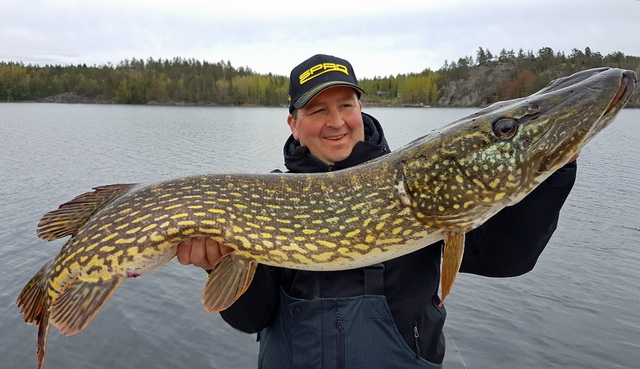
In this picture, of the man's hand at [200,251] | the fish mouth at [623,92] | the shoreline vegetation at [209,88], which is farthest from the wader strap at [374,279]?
the shoreline vegetation at [209,88]

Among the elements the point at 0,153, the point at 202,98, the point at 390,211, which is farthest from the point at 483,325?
the point at 202,98

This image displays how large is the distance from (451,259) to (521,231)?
34cm

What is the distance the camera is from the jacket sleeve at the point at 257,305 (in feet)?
6.86

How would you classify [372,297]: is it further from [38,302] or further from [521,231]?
[38,302]

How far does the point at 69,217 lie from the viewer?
2266 mm

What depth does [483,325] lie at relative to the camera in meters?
5.14

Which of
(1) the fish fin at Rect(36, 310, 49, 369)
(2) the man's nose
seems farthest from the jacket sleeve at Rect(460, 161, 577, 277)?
(1) the fish fin at Rect(36, 310, 49, 369)

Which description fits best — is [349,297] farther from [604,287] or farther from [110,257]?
[604,287]

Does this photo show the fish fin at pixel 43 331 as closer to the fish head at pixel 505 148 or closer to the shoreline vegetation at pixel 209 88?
the fish head at pixel 505 148

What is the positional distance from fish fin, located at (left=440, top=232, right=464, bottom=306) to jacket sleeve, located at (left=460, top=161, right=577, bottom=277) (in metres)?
0.22

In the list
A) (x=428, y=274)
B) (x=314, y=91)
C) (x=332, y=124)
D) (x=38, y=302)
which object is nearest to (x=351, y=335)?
(x=428, y=274)

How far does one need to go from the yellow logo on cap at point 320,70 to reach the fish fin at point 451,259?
1.12m

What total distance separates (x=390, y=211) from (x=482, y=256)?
0.52 m

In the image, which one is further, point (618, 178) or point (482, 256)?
point (618, 178)
